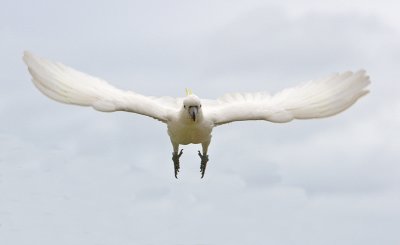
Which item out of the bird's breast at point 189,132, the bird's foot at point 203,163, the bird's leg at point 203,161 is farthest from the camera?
the bird's foot at point 203,163

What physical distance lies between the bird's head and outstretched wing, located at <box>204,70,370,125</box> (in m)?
0.88

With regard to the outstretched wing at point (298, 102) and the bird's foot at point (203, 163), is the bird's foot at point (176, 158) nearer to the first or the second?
the bird's foot at point (203, 163)

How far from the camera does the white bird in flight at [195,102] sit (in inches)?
837

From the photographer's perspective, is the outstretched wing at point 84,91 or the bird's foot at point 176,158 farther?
the bird's foot at point 176,158

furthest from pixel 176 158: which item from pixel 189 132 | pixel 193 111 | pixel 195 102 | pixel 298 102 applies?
pixel 298 102

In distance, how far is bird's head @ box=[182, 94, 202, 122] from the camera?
2128 cm

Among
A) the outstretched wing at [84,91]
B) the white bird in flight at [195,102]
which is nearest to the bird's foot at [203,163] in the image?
the white bird in flight at [195,102]

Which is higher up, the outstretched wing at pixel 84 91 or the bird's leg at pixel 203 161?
the outstretched wing at pixel 84 91

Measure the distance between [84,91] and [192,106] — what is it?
2.22m

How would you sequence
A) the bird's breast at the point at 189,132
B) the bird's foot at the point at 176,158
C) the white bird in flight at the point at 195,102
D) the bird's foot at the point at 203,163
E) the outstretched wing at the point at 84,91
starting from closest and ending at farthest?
the outstretched wing at the point at 84,91, the white bird in flight at the point at 195,102, the bird's breast at the point at 189,132, the bird's foot at the point at 203,163, the bird's foot at the point at 176,158

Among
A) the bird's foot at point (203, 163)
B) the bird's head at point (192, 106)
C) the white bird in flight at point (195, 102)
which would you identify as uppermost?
the white bird in flight at point (195, 102)

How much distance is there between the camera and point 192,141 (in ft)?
72.8

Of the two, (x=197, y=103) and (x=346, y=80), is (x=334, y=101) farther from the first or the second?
(x=197, y=103)

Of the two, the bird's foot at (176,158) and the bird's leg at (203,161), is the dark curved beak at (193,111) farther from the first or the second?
the bird's foot at (176,158)
